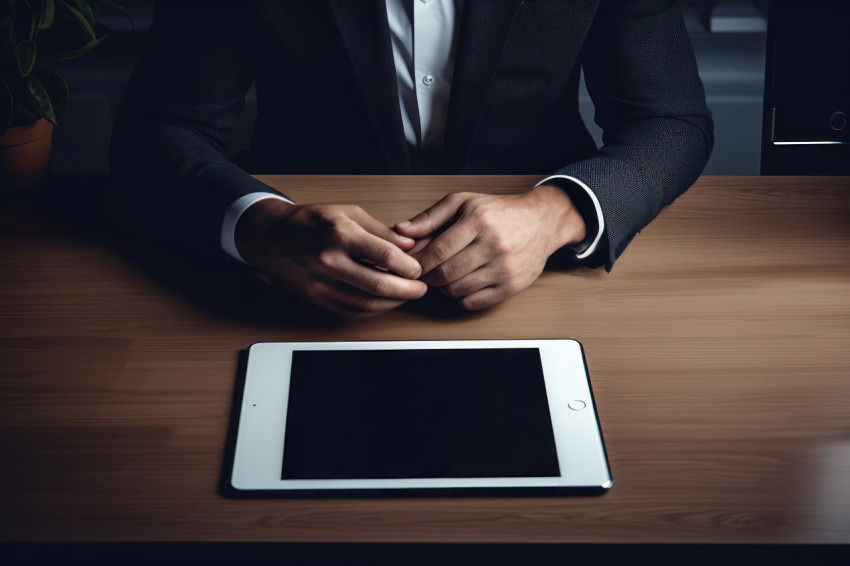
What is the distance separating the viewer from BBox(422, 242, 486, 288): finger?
750mm

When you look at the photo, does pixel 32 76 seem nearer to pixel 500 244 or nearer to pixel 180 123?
pixel 180 123

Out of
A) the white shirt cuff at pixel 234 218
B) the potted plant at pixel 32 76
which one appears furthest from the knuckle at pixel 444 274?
the potted plant at pixel 32 76

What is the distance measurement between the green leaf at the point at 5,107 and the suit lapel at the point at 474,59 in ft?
1.99

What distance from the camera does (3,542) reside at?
0.52m

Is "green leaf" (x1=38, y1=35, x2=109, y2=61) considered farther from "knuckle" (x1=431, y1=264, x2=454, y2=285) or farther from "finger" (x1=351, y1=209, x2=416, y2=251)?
"knuckle" (x1=431, y1=264, x2=454, y2=285)

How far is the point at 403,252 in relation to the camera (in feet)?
2.43

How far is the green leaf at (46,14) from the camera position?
0.90 meters

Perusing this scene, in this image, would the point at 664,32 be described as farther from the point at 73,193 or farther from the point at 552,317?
the point at 73,193

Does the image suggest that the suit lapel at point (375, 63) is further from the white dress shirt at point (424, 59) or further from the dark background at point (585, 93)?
the dark background at point (585, 93)

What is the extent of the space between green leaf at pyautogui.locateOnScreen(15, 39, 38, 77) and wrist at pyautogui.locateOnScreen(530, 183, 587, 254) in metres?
0.66

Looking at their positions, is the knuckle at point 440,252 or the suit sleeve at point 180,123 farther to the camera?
the suit sleeve at point 180,123

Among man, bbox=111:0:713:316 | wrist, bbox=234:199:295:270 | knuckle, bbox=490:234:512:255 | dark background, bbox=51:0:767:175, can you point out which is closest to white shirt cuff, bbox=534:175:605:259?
man, bbox=111:0:713:316

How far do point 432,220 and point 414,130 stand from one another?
49 cm

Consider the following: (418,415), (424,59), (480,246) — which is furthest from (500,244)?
(424,59)
